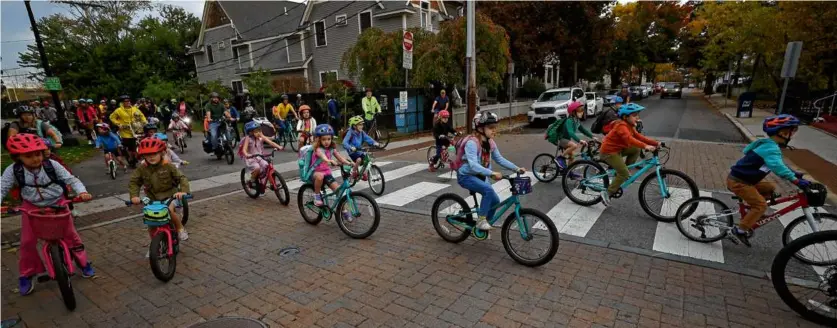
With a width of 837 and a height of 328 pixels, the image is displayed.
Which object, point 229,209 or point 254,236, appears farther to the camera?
point 229,209

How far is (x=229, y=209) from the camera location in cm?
718

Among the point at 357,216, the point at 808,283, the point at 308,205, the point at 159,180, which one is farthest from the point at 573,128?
the point at 159,180

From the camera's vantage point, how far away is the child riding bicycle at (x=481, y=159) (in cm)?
452

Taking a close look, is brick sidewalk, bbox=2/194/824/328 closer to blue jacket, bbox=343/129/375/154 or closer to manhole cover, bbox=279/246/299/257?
manhole cover, bbox=279/246/299/257

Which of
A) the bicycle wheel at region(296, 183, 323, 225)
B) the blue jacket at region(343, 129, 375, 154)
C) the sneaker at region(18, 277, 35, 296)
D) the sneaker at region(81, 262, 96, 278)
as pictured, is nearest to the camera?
the sneaker at region(18, 277, 35, 296)

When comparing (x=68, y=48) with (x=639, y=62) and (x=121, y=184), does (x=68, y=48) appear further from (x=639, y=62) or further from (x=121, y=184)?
(x=639, y=62)

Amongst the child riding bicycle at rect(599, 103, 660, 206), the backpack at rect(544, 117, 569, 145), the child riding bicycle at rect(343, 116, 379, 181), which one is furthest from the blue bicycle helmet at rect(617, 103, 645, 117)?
the child riding bicycle at rect(343, 116, 379, 181)

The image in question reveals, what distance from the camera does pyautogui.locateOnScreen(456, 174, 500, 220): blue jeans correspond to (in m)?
4.71

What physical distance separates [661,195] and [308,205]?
5263 millimetres

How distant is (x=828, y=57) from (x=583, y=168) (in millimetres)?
18971

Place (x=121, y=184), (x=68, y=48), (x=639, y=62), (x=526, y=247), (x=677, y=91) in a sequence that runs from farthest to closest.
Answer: (x=639, y=62) → (x=677, y=91) → (x=68, y=48) → (x=121, y=184) → (x=526, y=247)

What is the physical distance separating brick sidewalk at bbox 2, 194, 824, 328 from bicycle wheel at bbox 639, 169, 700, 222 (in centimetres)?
154

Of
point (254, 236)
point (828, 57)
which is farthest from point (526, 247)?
point (828, 57)

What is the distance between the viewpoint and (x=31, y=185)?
3902mm
